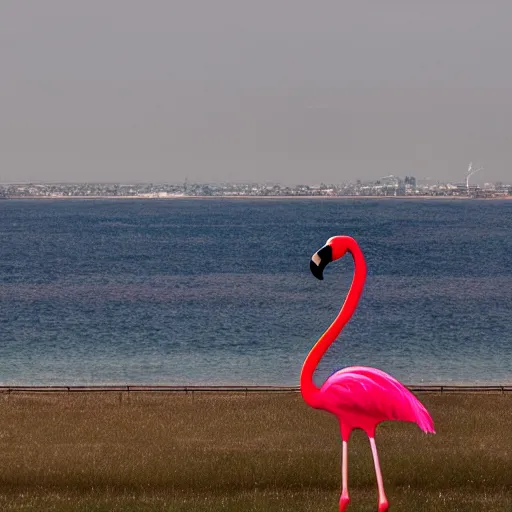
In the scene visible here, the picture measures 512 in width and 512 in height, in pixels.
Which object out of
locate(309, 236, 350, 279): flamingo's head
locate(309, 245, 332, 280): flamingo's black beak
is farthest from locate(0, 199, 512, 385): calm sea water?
locate(309, 245, 332, 280): flamingo's black beak

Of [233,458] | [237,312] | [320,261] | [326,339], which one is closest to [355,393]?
[326,339]

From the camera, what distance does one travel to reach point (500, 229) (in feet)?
578

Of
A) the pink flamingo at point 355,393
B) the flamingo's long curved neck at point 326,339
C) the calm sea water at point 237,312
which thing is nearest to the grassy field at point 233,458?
the pink flamingo at point 355,393

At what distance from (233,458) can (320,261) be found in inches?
339

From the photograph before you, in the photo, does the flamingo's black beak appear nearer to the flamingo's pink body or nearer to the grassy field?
the flamingo's pink body

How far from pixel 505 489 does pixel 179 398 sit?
13590 millimetres

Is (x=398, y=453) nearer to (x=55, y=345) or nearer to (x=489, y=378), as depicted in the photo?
(x=489, y=378)

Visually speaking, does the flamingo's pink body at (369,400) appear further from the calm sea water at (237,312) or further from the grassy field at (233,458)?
the calm sea water at (237,312)

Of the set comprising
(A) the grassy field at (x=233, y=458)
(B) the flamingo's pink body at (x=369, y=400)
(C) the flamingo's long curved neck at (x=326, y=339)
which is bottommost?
(A) the grassy field at (x=233, y=458)

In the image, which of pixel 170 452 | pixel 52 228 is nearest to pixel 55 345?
pixel 170 452

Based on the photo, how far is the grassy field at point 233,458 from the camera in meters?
21.3

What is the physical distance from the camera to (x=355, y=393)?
17.4 metres

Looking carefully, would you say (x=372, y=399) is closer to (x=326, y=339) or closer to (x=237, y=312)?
(x=326, y=339)

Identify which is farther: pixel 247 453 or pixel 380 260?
pixel 380 260
